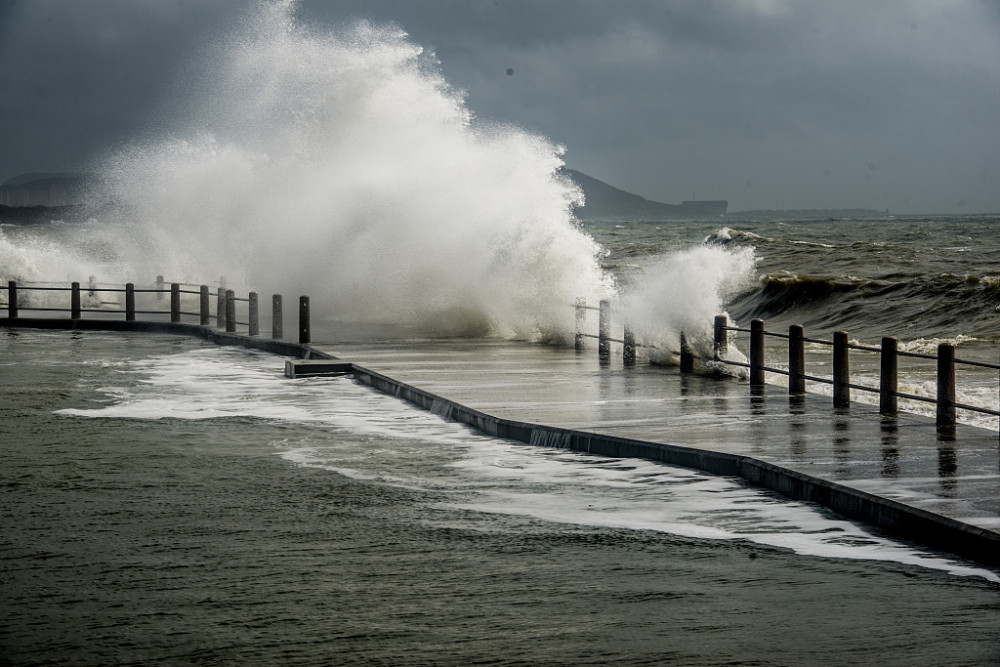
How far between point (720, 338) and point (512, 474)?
7.41 meters

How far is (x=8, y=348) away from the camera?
981 inches

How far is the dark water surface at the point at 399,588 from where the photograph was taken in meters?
5.88

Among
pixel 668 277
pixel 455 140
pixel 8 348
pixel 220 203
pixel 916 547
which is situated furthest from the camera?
pixel 220 203

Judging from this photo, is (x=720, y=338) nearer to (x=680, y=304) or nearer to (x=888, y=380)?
(x=680, y=304)

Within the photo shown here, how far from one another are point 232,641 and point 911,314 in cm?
3393

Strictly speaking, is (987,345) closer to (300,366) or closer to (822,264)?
(300,366)

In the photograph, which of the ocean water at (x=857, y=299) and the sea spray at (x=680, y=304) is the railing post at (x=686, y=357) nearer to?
the sea spray at (x=680, y=304)

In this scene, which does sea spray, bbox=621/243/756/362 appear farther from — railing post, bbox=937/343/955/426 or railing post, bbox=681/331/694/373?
railing post, bbox=937/343/955/426

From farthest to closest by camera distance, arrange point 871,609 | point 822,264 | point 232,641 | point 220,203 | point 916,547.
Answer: point 822,264 → point 220,203 → point 916,547 → point 871,609 → point 232,641

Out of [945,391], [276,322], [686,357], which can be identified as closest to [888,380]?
[945,391]

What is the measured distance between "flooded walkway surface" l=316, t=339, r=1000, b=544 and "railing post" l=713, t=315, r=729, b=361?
1.70ft

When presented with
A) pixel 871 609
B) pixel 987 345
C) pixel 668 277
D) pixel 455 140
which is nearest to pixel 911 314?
pixel 987 345

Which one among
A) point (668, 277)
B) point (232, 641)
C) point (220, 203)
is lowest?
point (232, 641)

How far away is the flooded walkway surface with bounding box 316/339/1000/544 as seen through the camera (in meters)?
9.30
